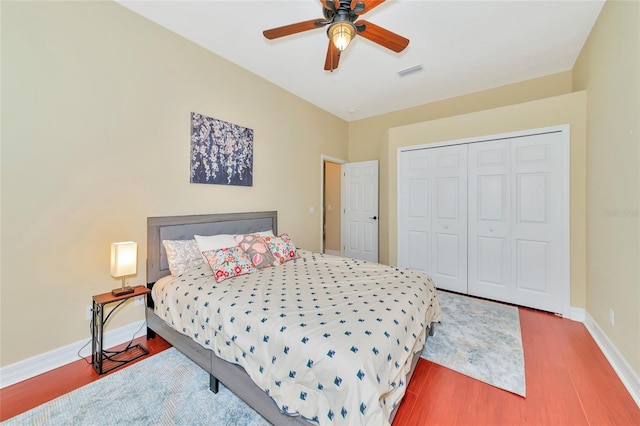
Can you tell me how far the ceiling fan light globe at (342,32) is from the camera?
1664 millimetres

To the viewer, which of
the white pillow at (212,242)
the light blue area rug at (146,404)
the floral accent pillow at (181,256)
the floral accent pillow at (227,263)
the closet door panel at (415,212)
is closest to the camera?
the light blue area rug at (146,404)

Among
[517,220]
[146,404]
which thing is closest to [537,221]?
[517,220]

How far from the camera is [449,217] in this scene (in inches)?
143

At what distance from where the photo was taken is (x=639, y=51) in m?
1.69

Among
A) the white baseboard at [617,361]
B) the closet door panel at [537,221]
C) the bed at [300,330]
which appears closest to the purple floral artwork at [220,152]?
the bed at [300,330]

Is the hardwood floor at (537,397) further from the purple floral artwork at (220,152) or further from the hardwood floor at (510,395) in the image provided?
the purple floral artwork at (220,152)

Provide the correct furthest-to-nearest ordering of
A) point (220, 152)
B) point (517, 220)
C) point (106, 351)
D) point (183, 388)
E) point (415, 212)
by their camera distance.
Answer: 1. point (415, 212)
2. point (517, 220)
3. point (220, 152)
4. point (106, 351)
5. point (183, 388)

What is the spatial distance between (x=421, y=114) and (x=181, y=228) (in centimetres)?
407

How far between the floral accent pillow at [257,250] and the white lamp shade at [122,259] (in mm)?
904

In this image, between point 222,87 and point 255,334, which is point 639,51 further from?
point 222,87

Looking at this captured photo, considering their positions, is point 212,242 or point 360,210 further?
point 360,210

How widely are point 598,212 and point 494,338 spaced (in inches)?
61.2

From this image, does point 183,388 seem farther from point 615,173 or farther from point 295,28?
point 615,173

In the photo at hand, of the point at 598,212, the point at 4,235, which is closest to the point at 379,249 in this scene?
the point at 598,212
